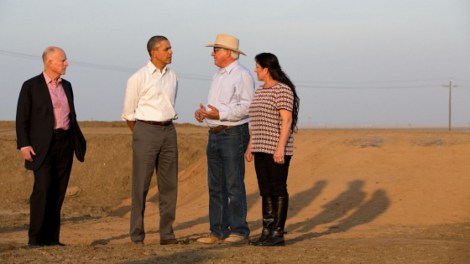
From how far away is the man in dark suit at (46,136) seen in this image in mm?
8680

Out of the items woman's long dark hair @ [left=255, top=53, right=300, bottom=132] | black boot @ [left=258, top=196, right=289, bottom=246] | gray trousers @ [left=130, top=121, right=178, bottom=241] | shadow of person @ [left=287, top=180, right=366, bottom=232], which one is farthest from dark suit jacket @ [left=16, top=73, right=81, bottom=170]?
shadow of person @ [left=287, top=180, right=366, bottom=232]

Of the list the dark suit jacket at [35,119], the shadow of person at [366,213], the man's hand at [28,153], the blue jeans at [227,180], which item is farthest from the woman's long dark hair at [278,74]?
the shadow of person at [366,213]

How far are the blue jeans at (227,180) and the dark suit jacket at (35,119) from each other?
1638mm

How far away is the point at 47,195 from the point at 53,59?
4.32 feet

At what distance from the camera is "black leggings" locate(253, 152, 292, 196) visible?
28.2ft

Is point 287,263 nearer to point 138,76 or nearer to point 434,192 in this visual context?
point 138,76

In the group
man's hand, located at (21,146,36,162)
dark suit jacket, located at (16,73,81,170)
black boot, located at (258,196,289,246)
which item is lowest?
black boot, located at (258,196,289,246)

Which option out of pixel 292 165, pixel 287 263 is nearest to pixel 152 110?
pixel 287 263

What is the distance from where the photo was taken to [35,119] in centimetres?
870

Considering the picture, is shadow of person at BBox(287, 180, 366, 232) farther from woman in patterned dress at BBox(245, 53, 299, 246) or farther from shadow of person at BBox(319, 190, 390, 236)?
woman in patterned dress at BBox(245, 53, 299, 246)

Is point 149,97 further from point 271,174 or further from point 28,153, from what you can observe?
point 271,174

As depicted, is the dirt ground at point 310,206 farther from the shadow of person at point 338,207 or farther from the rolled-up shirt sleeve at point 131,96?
the rolled-up shirt sleeve at point 131,96

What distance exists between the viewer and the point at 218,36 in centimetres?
922

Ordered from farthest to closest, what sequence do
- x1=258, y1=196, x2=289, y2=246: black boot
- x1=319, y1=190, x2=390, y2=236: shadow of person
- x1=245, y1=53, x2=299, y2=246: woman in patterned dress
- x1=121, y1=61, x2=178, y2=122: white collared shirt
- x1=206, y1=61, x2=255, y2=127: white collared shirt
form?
x1=319, y1=190, x2=390, y2=236: shadow of person
x1=206, y1=61, x2=255, y2=127: white collared shirt
x1=121, y1=61, x2=178, y2=122: white collared shirt
x1=258, y1=196, x2=289, y2=246: black boot
x1=245, y1=53, x2=299, y2=246: woman in patterned dress
